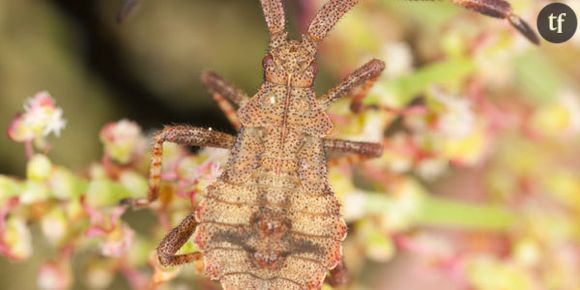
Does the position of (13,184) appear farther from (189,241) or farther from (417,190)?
(417,190)

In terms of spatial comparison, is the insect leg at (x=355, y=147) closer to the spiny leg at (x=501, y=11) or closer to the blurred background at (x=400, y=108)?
the blurred background at (x=400, y=108)

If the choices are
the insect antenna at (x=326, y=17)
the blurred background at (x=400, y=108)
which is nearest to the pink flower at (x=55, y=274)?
the blurred background at (x=400, y=108)

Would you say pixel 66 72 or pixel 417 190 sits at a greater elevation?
pixel 66 72

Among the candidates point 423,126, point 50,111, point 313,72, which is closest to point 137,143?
point 50,111

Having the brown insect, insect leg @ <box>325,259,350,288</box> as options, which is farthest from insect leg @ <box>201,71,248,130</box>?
insect leg @ <box>325,259,350,288</box>

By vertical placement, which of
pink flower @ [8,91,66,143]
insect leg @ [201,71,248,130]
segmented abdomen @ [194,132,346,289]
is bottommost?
segmented abdomen @ [194,132,346,289]

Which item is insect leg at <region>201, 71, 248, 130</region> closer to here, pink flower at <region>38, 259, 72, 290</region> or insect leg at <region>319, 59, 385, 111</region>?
insect leg at <region>319, 59, 385, 111</region>

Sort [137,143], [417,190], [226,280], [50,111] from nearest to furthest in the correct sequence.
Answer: [226,280]
[50,111]
[137,143]
[417,190]
